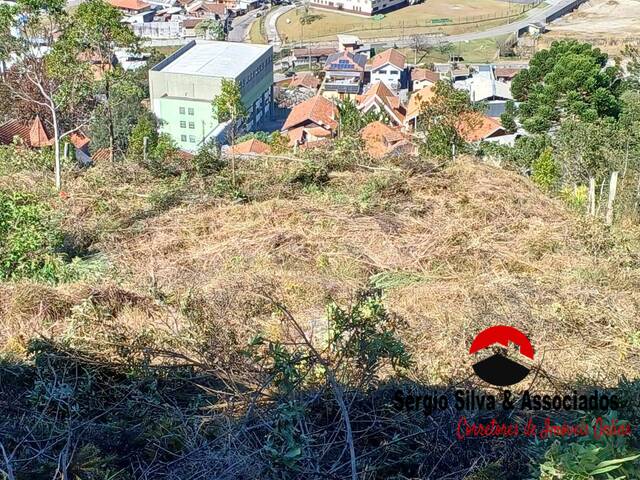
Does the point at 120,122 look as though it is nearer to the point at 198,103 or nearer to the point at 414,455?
the point at 198,103

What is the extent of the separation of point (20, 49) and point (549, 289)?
6.19 metres

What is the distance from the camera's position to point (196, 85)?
77.9 ft

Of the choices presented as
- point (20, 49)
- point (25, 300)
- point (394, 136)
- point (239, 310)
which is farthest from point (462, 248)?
point (394, 136)

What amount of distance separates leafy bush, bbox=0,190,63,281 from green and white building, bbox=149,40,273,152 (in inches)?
671

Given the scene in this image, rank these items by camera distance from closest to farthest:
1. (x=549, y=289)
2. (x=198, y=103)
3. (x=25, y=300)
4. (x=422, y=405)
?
(x=422, y=405)
(x=25, y=300)
(x=549, y=289)
(x=198, y=103)

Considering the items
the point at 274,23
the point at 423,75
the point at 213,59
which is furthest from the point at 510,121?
the point at 274,23

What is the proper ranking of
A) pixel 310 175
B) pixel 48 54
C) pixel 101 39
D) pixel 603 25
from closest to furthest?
pixel 310 175 < pixel 48 54 < pixel 101 39 < pixel 603 25

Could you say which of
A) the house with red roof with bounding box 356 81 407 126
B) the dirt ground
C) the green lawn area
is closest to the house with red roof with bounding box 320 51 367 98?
the house with red roof with bounding box 356 81 407 126

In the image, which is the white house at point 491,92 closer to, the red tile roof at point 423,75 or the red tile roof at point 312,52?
the red tile roof at point 423,75

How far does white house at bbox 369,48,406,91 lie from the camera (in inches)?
1280

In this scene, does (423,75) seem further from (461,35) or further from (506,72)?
(461,35)

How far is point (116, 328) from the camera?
4086 mm

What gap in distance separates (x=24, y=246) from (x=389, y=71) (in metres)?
28.8

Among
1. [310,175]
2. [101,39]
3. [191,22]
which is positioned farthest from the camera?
[191,22]
